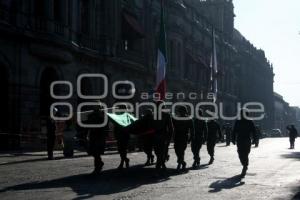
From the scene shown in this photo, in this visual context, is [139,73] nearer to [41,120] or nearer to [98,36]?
[98,36]

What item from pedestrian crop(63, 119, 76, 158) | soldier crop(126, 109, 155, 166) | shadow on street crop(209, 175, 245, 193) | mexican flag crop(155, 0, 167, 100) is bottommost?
shadow on street crop(209, 175, 245, 193)

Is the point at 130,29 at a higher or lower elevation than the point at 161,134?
higher

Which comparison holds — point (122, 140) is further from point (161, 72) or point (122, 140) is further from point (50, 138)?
point (161, 72)

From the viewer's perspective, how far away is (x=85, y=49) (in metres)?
28.4

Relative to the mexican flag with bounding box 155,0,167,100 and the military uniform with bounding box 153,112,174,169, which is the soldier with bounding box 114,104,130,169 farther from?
the mexican flag with bounding box 155,0,167,100

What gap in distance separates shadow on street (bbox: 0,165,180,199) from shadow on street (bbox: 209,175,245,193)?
126 cm

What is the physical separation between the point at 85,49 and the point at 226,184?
19104 mm

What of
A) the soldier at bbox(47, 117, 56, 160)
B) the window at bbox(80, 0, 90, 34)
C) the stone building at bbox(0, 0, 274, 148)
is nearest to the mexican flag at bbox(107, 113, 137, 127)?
the soldier at bbox(47, 117, 56, 160)

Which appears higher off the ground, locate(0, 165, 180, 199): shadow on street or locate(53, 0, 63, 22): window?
locate(53, 0, 63, 22): window

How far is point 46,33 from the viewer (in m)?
24.1

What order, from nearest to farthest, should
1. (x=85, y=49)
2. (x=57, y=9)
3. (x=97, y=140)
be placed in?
(x=97, y=140), (x=57, y=9), (x=85, y=49)

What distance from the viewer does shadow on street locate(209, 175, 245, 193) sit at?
9.94 m

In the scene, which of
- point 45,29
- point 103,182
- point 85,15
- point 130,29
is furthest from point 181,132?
point 130,29

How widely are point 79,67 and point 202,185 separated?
18984 mm
